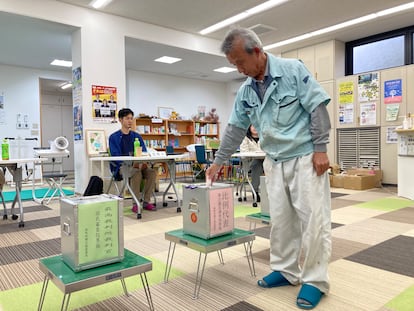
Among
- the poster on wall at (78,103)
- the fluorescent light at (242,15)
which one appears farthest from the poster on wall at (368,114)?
the poster on wall at (78,103)

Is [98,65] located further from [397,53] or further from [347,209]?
[397,53]

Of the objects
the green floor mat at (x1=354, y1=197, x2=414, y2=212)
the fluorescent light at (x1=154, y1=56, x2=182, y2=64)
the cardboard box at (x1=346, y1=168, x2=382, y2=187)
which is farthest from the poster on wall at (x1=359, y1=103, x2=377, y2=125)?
the fluorescent light at (x1=154, y1=56, x2=182, y2=64)

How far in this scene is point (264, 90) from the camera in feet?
6.03

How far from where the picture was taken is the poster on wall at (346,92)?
22.8 ft

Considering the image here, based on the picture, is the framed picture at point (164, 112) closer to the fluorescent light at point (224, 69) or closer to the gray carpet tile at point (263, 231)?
the fluorescent light at point (224, 69)

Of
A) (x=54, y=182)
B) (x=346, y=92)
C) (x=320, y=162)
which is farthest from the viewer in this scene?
(x=346, y=92)

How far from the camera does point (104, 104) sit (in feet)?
18.4

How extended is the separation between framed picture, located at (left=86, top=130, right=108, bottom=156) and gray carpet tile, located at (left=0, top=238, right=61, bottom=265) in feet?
8.33

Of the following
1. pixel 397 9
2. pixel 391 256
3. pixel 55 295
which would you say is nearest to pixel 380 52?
pixel 397 9

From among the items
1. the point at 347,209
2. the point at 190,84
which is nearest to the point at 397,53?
the point at 347,209

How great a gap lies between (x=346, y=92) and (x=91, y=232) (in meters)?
6.71

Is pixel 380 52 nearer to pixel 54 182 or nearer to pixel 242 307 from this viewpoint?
pixel 54 182

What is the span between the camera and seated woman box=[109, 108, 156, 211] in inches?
167

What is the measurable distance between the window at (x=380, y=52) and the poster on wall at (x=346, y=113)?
39.7 inches
